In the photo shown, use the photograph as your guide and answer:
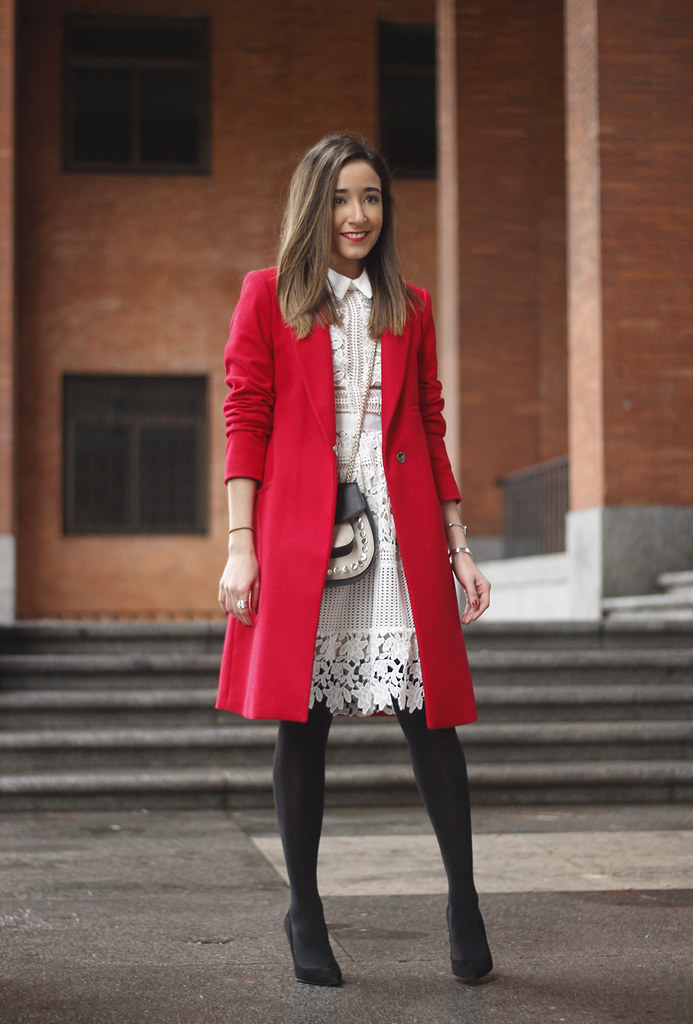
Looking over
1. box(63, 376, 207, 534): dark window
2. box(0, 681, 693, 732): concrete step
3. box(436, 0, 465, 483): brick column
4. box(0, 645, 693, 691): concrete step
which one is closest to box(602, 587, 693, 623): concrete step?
box(0, 645, 693, 691): concrete step

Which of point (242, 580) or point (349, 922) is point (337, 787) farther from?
point (242, 580)

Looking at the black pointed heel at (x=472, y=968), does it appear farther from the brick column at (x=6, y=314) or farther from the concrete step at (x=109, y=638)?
the brick column at (x=6, y=314)

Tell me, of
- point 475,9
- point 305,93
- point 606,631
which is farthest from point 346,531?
point 305,93

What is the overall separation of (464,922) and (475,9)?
12.3m

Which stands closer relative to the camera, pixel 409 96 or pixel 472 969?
pixel 472 969

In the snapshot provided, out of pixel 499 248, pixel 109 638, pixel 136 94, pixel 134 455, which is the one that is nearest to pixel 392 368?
pixel 109 638

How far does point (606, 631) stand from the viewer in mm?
7395

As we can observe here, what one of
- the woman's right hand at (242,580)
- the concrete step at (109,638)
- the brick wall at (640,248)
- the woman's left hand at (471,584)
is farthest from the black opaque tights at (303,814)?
the brick wall at (640,248)

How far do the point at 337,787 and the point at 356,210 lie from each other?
10.5 ft

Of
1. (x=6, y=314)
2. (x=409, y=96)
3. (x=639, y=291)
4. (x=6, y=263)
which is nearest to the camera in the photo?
(x=639, y=291)

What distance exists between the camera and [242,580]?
2902 mm

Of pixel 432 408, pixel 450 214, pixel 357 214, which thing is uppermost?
pixel 450 214

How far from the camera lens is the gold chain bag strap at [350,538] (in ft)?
9.55

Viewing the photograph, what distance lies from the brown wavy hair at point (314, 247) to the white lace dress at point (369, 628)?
0.23m
